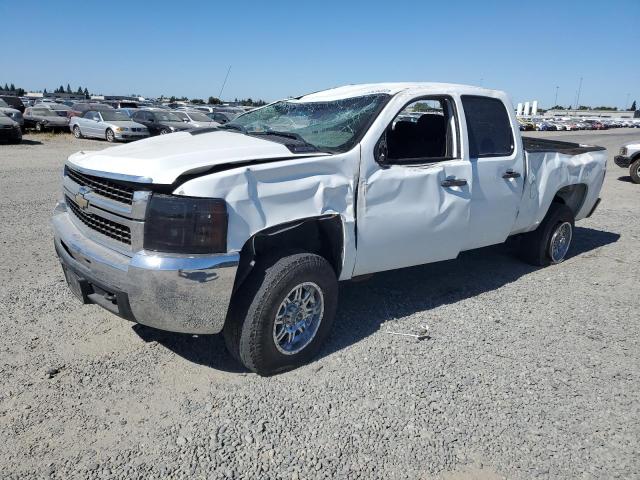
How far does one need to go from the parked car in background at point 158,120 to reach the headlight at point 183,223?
1995cm

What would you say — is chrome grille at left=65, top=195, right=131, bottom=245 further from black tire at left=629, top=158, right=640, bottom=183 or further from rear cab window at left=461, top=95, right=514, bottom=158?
black tire at left=629, top=158, right=640, bottom=183

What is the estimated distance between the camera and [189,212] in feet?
9.38

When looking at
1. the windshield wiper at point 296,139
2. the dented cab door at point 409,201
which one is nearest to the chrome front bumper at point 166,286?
the windshield wiper at point 296,139

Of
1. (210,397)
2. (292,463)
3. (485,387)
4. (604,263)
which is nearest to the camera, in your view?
(292,463)

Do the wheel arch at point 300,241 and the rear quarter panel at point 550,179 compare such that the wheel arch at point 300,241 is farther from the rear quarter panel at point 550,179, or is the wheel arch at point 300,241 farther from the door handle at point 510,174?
the rear quarter panel at point 550,179

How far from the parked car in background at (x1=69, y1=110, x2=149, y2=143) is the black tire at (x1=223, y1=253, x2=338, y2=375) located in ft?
64.3

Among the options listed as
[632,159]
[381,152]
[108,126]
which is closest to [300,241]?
[381,152]

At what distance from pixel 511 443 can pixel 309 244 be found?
1791 millimetres

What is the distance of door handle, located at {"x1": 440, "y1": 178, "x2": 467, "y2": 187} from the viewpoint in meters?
4.14

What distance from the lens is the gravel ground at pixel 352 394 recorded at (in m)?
2.64

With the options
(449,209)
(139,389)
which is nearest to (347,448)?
(139,389)

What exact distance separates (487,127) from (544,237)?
1757 millimetres

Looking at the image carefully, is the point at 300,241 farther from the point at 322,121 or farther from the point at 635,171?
the point at 635,171

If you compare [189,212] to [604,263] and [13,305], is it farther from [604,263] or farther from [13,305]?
[604,263]
